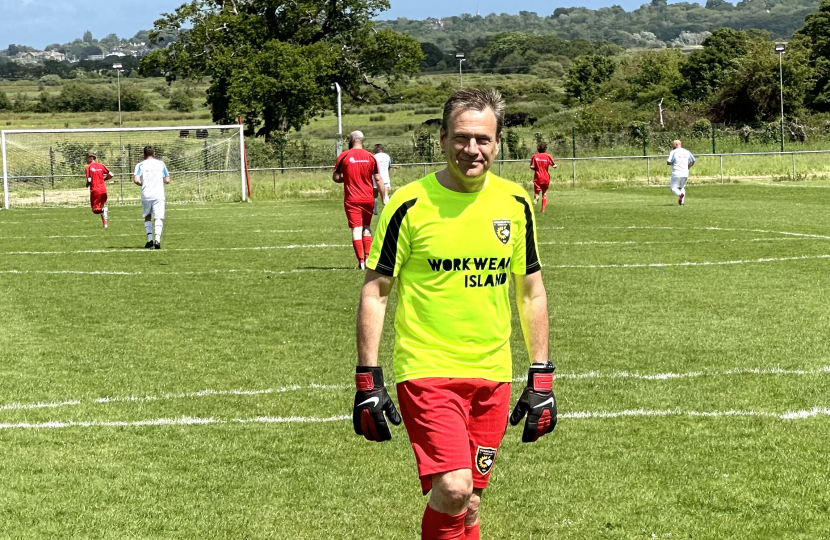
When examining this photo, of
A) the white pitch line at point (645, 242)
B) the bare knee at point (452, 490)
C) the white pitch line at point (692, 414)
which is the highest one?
the bare knee at point (452, 490)

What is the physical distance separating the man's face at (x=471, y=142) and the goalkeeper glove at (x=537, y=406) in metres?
0.84

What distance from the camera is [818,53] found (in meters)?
79.6

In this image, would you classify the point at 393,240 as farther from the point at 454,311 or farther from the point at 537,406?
the point at 537,406

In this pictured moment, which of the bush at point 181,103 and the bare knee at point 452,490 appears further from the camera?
the bush at point 181,103

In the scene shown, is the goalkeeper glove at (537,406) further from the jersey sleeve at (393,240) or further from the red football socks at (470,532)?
the jersey sleeve at (393,240)

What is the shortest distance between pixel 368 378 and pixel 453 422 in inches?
14.8

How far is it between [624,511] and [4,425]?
436 cm

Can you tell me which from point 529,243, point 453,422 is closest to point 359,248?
point 529,243

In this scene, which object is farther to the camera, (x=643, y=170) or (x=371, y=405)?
(x=643, y=170)

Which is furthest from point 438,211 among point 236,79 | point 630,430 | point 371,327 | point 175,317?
point 236,79

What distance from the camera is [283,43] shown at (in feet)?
214

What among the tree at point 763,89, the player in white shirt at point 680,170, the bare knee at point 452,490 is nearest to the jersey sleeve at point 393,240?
the bare knee at point 452,490

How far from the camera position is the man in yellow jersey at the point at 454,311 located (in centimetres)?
449

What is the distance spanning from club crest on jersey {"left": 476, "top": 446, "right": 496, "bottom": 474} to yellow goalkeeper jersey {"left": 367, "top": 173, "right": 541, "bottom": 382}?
0.28 metres
